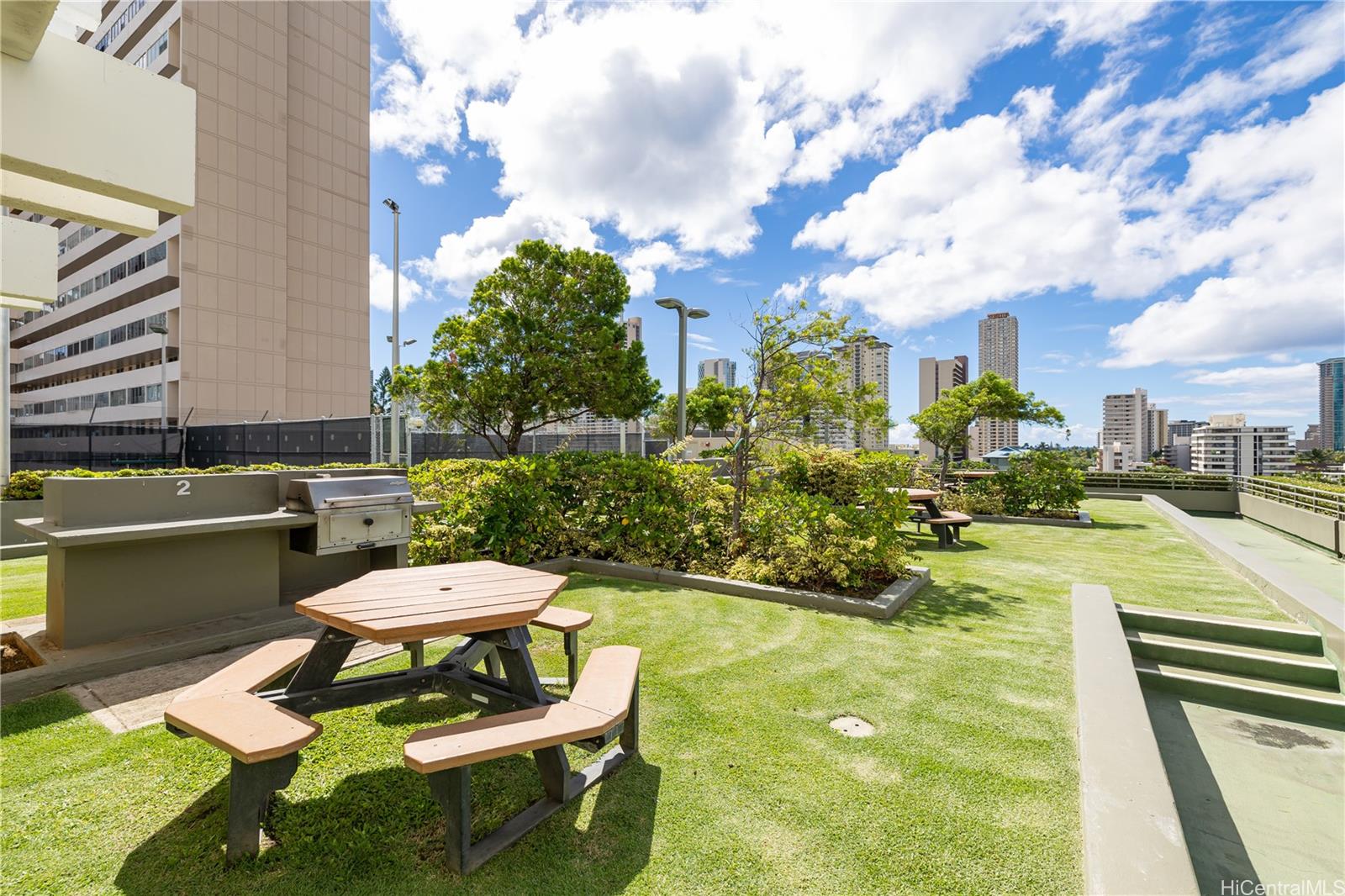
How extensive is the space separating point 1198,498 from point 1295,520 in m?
6.72

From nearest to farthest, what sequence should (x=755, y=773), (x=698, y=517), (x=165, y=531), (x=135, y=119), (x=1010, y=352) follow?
(x=135, y=119) < (x=755, y=773) < (x=165, y=531) < (x=698, y=517) < (x=1010, y=352)

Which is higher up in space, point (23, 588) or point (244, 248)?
point (244, 248)

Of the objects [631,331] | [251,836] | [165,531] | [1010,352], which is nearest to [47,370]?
[631,331]

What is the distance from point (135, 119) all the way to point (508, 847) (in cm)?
381

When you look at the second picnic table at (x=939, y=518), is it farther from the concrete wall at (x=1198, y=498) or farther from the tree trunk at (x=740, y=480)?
the concrete wall at (x=1198, y=498)

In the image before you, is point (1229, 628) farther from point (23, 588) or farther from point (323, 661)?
point (23, 588)

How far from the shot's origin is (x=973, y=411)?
68.1ft

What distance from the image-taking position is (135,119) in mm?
2727

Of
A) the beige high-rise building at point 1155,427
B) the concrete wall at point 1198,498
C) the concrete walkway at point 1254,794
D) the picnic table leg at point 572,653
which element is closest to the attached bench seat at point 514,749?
the picnic table leg at point 572,653

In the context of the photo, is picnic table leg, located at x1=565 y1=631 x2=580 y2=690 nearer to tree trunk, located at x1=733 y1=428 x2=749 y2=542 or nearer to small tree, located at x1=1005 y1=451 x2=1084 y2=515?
tree trunk, located at x1=733 y1=428 x2=749 y2=542

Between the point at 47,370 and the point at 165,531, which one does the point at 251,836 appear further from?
the point at 47,370

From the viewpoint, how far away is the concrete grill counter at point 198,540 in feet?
14.0

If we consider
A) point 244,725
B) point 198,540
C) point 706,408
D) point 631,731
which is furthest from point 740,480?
point 706,408

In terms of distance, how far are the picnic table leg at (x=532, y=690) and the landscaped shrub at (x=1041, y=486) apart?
14876 millimetres
